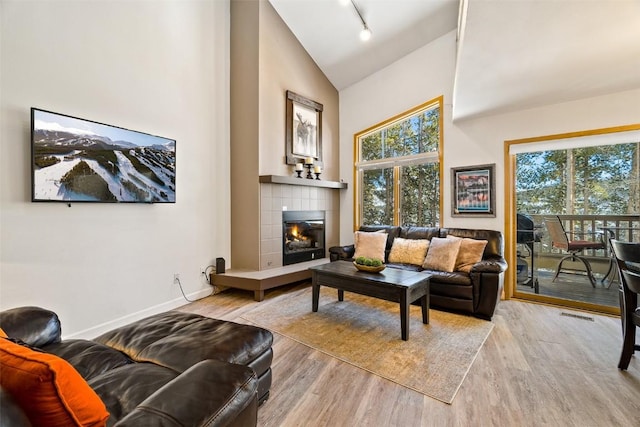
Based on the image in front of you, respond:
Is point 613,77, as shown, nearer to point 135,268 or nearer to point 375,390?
point 375,390

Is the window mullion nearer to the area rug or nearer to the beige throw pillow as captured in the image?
the beige throw pillow

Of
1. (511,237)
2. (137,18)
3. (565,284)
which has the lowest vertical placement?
(565,284)

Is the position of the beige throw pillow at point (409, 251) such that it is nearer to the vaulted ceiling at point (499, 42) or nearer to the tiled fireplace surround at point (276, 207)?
the tiled fireplace surround at point (276, 207)

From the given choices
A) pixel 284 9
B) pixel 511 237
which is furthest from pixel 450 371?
pixel 284 9

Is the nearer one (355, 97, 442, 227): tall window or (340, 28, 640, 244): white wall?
(340, 28, 640, 244): white wall

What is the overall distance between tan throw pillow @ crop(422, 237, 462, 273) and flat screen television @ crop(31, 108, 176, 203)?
129 inches

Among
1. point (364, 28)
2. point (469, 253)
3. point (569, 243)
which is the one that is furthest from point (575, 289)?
point (364, 28)

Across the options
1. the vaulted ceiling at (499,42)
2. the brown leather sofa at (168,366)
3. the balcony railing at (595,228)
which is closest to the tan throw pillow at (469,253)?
the balcony railing at (595,228)

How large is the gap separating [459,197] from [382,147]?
5.53 feet

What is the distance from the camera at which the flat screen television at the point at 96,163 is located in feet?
7.64

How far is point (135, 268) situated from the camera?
3.09m

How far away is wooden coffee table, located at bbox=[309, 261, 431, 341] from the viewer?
252 centimetres

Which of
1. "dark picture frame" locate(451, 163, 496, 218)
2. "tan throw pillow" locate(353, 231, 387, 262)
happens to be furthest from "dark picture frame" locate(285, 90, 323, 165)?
"dark picture frame" locate(451, 163, 496, 218)

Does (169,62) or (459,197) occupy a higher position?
(169,62)
